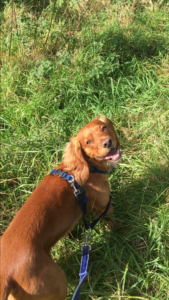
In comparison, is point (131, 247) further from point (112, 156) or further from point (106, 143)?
point (106, 143)

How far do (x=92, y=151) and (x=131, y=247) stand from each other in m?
1.01

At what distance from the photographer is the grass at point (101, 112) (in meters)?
2.33

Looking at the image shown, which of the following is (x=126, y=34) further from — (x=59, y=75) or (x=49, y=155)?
(x=49, y=155)

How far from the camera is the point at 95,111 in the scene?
333cm

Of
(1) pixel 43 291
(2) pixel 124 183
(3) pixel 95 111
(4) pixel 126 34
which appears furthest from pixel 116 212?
(4) pixel 126 34

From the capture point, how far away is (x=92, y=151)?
94.3 inches

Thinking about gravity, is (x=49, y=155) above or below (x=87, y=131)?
below

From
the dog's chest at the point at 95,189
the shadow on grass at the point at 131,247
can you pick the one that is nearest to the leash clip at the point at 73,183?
the dog's chest at the point at 95,189

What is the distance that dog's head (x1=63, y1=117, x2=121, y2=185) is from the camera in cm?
231

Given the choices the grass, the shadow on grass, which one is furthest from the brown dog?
the grass

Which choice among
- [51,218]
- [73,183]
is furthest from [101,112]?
[51,218]

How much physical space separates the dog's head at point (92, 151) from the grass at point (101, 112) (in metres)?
0.56

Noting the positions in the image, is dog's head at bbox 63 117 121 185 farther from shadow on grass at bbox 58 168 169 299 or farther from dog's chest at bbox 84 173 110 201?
shadow on grass at bbox 58 168 169 299

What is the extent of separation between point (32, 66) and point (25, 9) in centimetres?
133
